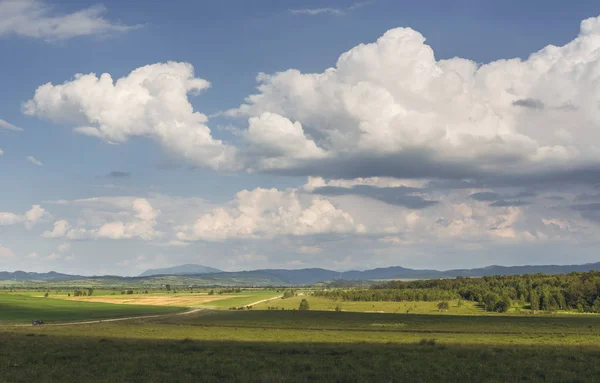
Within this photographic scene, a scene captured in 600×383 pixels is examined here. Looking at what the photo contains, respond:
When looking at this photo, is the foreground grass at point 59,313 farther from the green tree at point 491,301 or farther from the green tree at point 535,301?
the green tree at point 535,301

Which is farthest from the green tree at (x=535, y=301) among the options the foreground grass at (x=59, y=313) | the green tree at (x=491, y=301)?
the foreground grass at (x=59, y=313)

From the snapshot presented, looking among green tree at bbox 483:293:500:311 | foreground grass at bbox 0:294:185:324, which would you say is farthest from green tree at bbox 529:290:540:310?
foreground grass at bbox 0:294:185:324

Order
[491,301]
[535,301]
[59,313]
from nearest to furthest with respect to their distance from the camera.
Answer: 1. [59,313]
2. [491,301]
3. [535,301]

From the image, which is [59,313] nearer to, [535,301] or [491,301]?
[491,301]

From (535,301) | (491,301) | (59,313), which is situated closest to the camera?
(59,313)

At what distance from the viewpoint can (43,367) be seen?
25906 millimetres

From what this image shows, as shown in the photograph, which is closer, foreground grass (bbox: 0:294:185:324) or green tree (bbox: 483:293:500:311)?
foreground grass (bbox: 0:294:185:324)

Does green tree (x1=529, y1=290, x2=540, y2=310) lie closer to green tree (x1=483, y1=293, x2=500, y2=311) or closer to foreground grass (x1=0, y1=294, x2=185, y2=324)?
green tree (x1=483, y1=293, x2=500, y2=311)

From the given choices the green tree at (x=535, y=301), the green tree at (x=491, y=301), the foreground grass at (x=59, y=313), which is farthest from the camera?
the green tree at (x=535, y=301)

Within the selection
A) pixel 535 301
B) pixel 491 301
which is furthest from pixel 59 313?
pixel 535 301

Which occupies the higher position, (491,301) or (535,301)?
(491,301)

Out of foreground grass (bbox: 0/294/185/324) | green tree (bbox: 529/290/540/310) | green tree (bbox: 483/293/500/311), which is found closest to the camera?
foreground grass (bbox: 0/294/185/324)

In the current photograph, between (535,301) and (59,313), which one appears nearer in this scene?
(59,313)

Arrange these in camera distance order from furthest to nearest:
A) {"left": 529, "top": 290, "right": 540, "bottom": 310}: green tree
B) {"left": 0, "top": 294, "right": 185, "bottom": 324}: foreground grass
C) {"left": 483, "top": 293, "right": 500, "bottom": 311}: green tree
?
{"left": 529, "top": 290, "right": 540, "bottom": 310}: green tree, {"left": 483, "top": 293, "right": 500, "bottom": 311}: green tree, {"left": 0, "top": 294, "right": 185, "bottom": 324}: foreground grass
